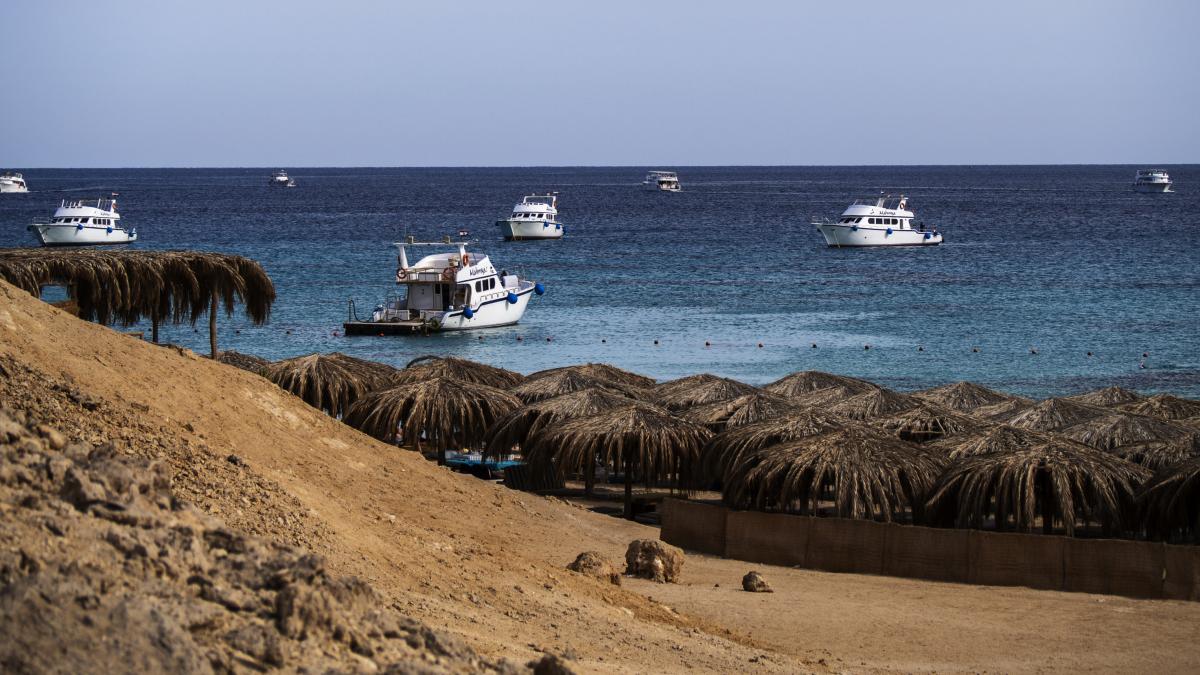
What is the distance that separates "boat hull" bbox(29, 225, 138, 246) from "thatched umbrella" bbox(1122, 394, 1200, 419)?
61283mm

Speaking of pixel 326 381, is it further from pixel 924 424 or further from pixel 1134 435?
pixel 1134 435

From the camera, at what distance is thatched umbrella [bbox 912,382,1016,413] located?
23.1 metres

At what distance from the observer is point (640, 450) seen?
18.6m

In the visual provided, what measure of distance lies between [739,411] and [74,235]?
59.4 m

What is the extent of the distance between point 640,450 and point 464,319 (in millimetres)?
25334

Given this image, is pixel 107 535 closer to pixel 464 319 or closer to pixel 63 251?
pixel 63 251

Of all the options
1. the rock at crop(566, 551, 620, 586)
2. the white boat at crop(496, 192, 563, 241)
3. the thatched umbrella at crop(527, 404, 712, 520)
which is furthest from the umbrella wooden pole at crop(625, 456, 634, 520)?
the white boat at crop(496, 192, 563, 241)

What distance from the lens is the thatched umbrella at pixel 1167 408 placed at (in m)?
21.6

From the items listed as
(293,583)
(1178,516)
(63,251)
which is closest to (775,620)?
(1178,516)

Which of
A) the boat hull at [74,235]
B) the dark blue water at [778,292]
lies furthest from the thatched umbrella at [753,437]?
the boat hull at [74,235]

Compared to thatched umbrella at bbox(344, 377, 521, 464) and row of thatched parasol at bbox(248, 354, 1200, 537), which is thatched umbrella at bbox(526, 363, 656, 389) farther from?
thatched umbrella at bbox(344, 377, 521, 464)

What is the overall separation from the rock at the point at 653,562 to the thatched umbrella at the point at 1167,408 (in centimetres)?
1037

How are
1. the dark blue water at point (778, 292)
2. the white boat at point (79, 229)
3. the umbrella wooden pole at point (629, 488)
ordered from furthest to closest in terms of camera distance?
the white boat at point (79, 229)
the dark blue water at point (778, 292)
the umbrella wooden pole at point (629, 488)

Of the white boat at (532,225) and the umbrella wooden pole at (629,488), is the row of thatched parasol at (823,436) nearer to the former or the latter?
the umbrella wooden pole at (629,488)
